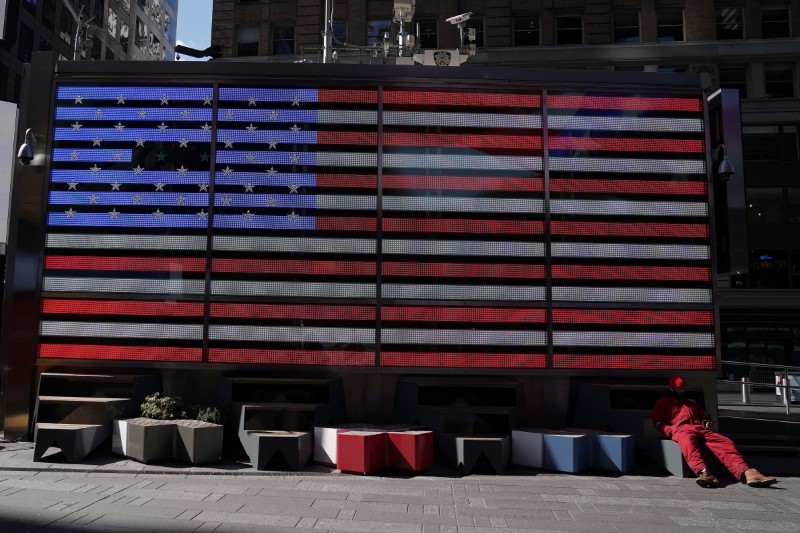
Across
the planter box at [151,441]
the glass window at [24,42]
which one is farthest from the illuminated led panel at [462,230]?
the glass window at [24,42]

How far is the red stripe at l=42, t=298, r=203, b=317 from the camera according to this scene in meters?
10.4

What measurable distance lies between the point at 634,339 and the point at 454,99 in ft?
17.4

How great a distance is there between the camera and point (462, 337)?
10.3 metres

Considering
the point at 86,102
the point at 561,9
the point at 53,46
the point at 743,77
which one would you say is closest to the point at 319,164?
the point at 86,102

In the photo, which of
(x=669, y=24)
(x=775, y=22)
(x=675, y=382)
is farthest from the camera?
(x=669, y=24)

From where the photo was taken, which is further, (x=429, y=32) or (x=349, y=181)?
(x=429, y=32)

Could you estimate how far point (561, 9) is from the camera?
106 feet

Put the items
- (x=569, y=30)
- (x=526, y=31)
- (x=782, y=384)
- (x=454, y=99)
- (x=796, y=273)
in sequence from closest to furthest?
(x=454, y=99), (x=782, y=384), (x=796, y=273), (x=569, y=30), (x=526, y=31)

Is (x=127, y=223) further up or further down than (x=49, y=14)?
further down

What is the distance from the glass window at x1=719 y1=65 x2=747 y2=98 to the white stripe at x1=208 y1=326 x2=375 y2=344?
29.5m

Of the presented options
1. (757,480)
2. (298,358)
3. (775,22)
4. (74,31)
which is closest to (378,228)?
(298,358)

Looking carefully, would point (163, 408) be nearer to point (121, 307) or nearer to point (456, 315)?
point (121, 307)

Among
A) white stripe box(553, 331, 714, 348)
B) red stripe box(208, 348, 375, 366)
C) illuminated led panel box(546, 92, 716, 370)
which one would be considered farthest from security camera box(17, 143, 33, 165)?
white stripe box(553, 331, 714, 348)

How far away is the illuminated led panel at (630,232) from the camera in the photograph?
10336 millimetres
